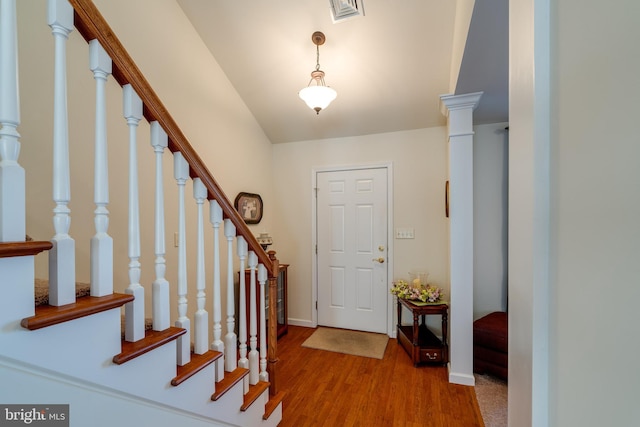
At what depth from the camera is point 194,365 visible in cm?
109

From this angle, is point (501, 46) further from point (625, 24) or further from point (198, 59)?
point (198, 59)

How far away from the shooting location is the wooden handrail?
2.51 ft

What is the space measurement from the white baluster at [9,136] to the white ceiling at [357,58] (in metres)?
1.89

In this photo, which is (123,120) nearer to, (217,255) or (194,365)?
(217,255)

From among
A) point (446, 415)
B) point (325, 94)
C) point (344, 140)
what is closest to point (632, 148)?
point (325, 94)

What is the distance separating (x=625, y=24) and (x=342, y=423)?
2.23 m

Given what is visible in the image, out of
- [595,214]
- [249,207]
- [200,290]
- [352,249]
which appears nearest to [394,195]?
[352,249]

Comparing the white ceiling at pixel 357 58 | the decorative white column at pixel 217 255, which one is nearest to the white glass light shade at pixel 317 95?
the white ceiling at pixel 357 58

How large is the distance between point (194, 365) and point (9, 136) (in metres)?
0.96

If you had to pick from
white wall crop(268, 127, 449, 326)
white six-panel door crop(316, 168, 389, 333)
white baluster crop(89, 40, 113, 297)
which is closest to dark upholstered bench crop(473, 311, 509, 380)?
white wall crop(268, 127, 449, 326)

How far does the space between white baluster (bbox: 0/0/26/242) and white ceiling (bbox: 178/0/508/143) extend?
189 centimetres

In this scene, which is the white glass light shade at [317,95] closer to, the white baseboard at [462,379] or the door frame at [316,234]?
the door frame at [316,234]

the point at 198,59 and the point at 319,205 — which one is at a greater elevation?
the point at 198,59

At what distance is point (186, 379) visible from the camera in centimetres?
103
